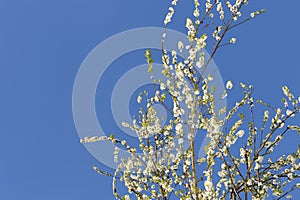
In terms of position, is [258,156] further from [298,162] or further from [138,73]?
[138,73]

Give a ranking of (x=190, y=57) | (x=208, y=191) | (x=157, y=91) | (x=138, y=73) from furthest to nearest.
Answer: (x=138, y=73) → (x=157, y=91) → (x=190, y=57) → (x=208, y=191)

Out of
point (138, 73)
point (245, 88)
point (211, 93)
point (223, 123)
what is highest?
point (138, 73)

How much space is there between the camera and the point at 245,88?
3.72 meters

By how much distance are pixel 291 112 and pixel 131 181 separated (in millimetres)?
1565

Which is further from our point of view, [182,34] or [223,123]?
[182,34]

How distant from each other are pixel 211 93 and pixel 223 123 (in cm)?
25

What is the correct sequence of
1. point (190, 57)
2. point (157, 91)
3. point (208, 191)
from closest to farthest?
point (208, 191) → point (190, 57) → point (157, 91)

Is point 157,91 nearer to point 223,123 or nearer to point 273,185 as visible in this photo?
point 223,123

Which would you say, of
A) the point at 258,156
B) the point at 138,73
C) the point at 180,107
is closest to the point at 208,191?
the point at 258,156

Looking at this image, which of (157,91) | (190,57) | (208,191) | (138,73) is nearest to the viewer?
(208,191)

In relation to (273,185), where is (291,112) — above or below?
above

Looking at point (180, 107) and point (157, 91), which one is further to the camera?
point (157, 91)

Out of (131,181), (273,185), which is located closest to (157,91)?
(131,181)

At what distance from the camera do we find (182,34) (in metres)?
3.65
